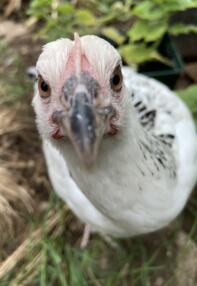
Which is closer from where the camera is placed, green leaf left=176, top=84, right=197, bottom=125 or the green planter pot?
green leaf left=176, top=84, right=197, bottom=125

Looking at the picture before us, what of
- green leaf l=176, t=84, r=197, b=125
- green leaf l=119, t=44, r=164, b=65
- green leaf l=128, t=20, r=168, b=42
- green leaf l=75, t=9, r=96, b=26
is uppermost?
green leaf l=75, t=9, r=96, b=26

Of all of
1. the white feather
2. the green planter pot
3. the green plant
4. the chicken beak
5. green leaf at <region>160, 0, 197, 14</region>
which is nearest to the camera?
the chicken beak

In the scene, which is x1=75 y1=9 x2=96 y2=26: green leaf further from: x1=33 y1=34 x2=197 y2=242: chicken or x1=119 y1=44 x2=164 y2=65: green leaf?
x1=33 y1=34 x2=197 y2=242: chicken

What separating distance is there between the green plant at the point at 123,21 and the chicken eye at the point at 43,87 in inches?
32.5

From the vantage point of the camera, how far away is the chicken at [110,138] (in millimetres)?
915

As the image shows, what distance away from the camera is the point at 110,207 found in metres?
1.21

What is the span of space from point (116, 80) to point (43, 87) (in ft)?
0.45

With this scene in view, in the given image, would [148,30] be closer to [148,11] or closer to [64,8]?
[148,11]

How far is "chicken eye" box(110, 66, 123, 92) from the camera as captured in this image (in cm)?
95

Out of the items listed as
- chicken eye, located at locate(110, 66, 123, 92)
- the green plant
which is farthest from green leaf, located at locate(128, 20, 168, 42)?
chicken eye, located at locate(110, 66, 123, 92)

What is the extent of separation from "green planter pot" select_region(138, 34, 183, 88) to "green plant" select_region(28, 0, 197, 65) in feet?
0.11

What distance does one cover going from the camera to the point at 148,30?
1.81m

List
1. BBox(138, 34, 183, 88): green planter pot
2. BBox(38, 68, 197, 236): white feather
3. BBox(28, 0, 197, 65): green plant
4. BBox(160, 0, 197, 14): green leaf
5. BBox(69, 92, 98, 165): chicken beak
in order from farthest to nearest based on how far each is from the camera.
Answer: BBox(138, 34, 183, 88): green planter pot
BBox(28, 0, 197, 65): green plant
BBox(160, 0, 197, 14): green leaf
BBox(38, 68, 197, 236): white feather
BBox(69, 92, 98, 165): chicken beak

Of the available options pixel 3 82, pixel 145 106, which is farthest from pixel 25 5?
pixel 145 106
